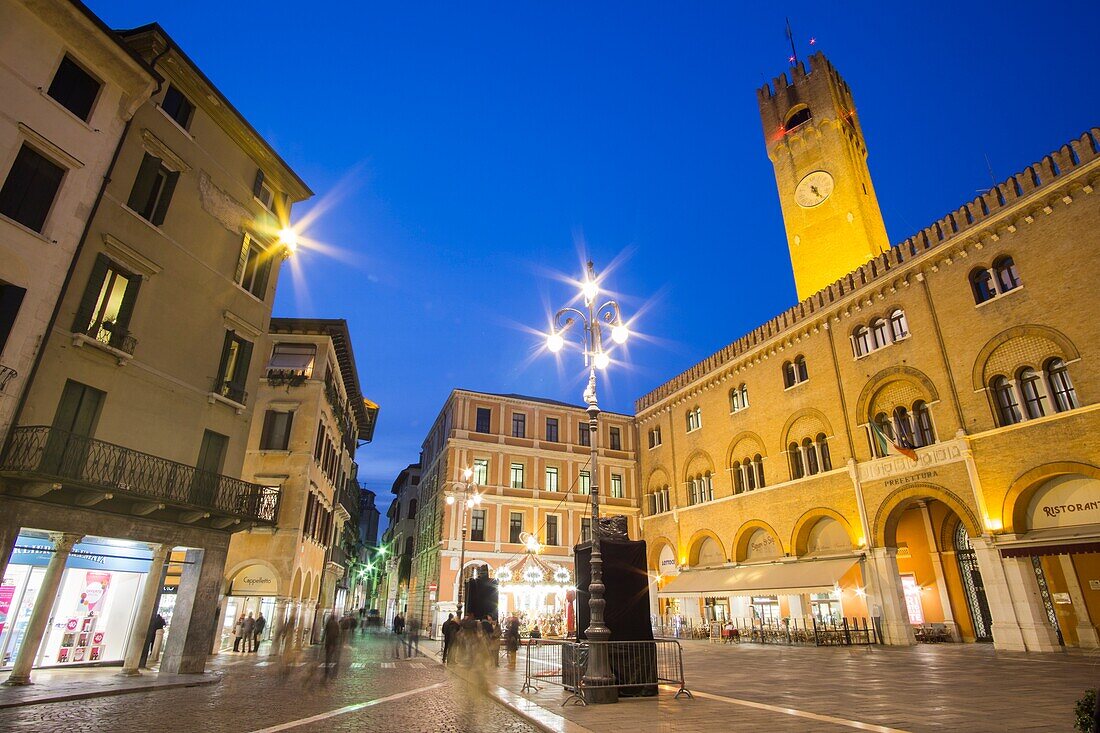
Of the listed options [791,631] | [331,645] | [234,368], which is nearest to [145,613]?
[331,645]

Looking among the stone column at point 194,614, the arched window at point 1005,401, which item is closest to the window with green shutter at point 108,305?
the stone column at point 194,614

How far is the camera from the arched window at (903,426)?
71.7ft

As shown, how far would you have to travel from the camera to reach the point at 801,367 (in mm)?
27453

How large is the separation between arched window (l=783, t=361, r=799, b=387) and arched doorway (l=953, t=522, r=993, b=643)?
8.91m

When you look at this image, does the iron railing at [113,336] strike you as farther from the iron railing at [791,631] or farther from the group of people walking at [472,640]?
the iron railing at [791,631]

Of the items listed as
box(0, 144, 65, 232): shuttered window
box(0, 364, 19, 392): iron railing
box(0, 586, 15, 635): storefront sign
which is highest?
box(0, 144, 65, 232): shuttered window

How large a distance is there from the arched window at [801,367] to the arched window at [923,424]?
18.3 feet

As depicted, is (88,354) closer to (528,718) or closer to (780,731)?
(528,718)

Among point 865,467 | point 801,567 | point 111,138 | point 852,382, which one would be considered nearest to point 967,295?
point 852,382

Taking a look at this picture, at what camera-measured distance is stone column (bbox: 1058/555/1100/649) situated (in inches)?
711

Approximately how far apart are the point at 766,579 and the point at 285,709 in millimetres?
21457

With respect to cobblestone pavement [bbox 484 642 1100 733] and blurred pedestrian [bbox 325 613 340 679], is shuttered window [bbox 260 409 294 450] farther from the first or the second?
cobblestone pavement [bbox 484 642 1100 733]

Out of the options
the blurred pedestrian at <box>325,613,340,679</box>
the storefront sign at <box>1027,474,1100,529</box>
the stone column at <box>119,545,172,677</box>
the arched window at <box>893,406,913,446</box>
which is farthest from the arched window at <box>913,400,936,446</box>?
the stone column at <box>119,545,172,677</box>

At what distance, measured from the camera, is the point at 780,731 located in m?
6.85
